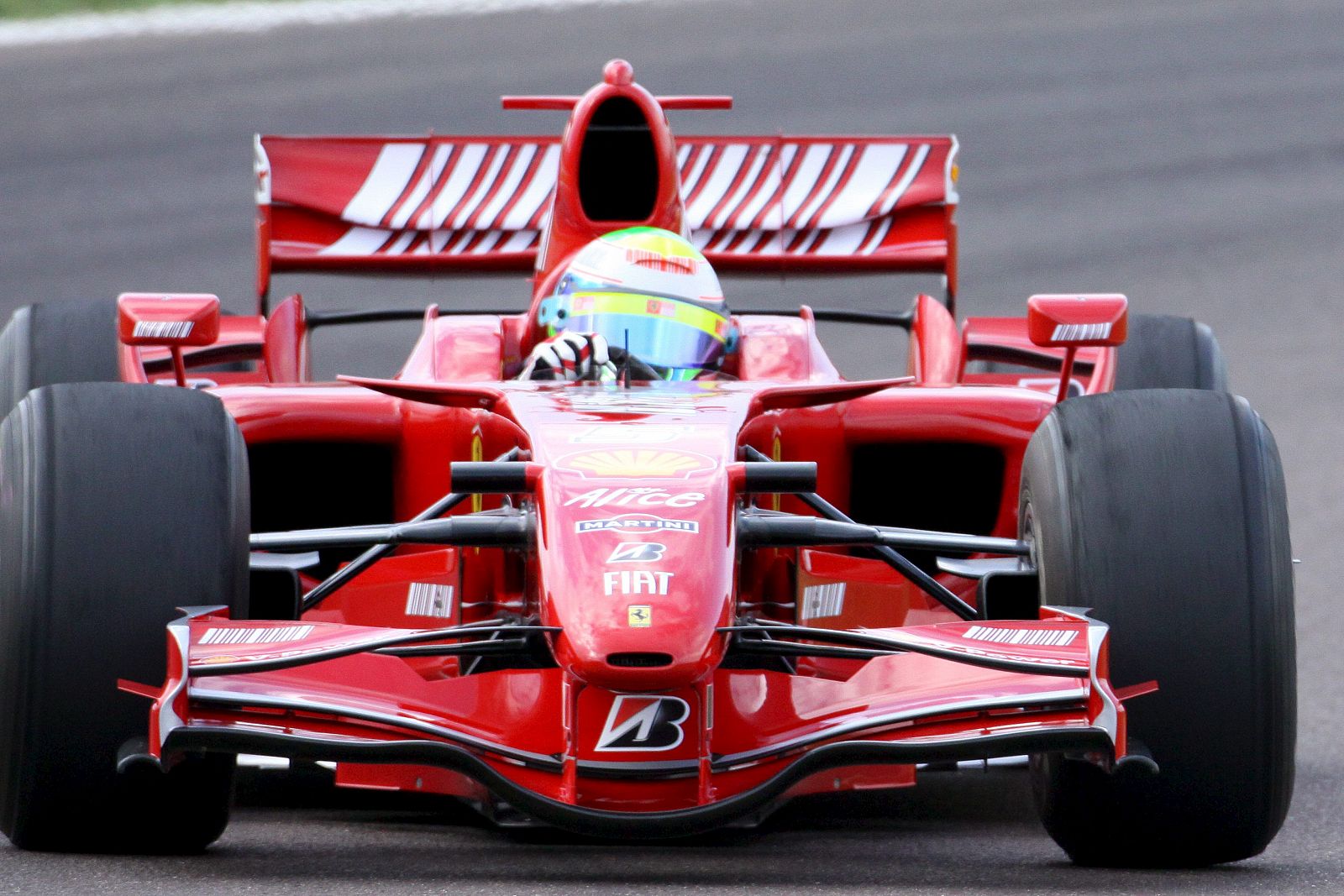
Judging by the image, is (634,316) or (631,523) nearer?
(631,523)

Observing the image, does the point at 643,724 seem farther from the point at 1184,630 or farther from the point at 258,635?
the point at 1184,630

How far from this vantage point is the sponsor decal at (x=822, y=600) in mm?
5984

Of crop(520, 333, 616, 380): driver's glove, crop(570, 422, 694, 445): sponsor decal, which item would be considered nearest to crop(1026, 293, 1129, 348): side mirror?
crop(520, 333, 616, 380): driver's glove

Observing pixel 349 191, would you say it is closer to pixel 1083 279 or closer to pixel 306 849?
pixel 306 849

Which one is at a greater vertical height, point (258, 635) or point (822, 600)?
point (258, 635)

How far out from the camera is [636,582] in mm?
4762

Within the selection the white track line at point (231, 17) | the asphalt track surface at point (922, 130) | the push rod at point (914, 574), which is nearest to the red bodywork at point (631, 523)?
the push rod at point (914, 574)

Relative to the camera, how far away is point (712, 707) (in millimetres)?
4867

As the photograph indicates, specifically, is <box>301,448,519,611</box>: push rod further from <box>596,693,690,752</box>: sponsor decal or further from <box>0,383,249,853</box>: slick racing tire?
<box>596,693,690,752</box>: sponsor decal

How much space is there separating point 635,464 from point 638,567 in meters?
0.42

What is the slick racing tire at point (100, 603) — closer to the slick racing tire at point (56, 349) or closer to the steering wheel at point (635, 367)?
the steering wheel at point (635, 367)

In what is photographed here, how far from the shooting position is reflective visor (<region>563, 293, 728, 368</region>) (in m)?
6.65

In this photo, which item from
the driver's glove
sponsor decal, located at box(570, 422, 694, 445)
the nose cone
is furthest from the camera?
the driver's glove

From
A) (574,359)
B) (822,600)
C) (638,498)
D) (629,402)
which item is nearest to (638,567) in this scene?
(638,498)
